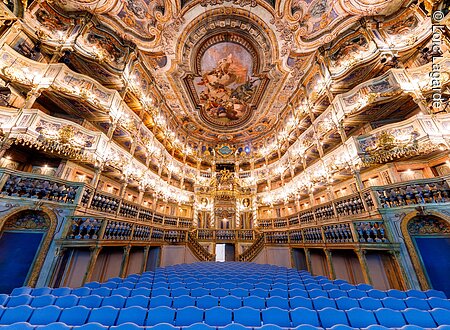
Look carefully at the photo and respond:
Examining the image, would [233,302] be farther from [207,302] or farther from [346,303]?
[346,303]

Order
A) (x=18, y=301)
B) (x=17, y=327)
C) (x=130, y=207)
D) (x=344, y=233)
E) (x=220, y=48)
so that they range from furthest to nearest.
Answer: (x=220, y=48) → (x=130, y=207) → (x=344, y=233) → (x=18, y=301) → (x=17, y=327)

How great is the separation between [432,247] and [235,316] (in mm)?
7354

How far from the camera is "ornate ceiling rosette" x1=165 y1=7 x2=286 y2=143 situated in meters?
13.8

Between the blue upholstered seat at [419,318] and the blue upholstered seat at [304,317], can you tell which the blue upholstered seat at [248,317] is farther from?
the blue upholstered seat at [419,318]

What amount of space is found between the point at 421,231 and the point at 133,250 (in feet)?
41.3

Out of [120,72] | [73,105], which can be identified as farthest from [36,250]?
[120,72]

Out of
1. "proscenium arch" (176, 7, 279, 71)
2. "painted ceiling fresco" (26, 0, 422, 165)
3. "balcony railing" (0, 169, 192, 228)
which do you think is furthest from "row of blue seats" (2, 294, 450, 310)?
"proscenium arch" (176, 7, 279, 71)

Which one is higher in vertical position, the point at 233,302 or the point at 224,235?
the point at 224,235

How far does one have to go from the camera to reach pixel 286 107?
1938cm

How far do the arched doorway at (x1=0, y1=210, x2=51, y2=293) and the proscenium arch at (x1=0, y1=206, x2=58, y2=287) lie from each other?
2.0 inches

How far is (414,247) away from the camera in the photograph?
221 inches

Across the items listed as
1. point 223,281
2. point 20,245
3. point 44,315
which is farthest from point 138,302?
point 20,245

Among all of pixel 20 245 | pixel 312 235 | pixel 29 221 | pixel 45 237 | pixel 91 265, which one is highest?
pixel 29 221

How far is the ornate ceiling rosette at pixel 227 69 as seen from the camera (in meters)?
13.8
